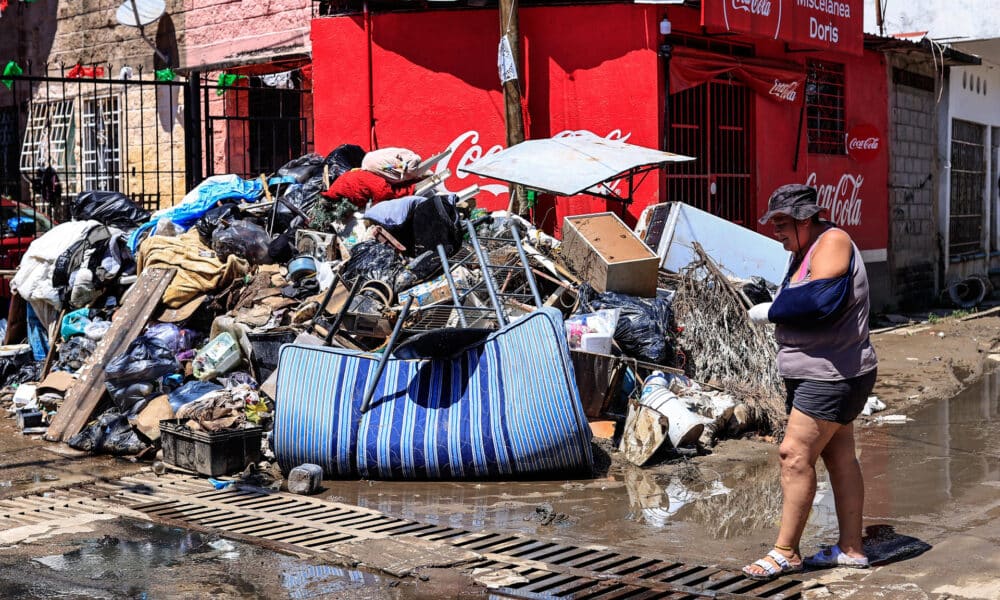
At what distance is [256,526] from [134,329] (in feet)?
12.3

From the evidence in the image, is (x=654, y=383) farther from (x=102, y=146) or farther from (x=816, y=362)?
(x=102, y=146)

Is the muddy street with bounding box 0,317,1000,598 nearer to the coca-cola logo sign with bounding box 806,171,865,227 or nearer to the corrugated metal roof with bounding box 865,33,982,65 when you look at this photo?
the coca-cola logo sign with bounding box 806,171,865,227

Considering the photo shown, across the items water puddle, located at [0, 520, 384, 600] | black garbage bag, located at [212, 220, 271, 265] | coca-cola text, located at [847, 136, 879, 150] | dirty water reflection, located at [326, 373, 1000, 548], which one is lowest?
water puddle, located at [0, 520, 384, 600]

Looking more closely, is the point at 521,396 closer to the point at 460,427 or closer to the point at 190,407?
the point at 460,427

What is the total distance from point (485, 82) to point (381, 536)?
7208 mm

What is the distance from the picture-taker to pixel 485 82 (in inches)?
473

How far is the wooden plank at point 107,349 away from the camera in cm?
858

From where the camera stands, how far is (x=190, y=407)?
25.6 feet

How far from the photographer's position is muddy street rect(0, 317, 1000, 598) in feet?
16.6

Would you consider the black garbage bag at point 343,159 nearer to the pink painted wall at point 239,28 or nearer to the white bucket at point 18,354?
the pink painted wall at point 239,28

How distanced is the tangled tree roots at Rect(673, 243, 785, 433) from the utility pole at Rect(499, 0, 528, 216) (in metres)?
2.48

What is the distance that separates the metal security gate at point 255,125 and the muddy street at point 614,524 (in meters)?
6.96

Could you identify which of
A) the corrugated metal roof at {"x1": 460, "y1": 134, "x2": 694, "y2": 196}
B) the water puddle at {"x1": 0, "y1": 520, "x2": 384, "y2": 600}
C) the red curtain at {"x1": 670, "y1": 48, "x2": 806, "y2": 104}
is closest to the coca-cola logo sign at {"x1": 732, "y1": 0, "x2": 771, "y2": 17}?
the red curtain at {"x1": 670, "y1": 48, "x2": 806, "y2": 104}

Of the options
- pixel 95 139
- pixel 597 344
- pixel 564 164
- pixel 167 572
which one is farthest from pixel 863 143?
pixel 167 572
